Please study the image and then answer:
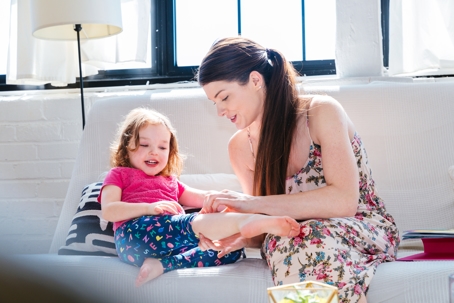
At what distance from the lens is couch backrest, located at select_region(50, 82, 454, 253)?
1.95 metres

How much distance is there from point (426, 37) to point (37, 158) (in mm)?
1934

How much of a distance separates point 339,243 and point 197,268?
38 centimetres

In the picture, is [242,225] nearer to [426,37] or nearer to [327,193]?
[327,193]

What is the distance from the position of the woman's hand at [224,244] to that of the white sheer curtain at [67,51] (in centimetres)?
146

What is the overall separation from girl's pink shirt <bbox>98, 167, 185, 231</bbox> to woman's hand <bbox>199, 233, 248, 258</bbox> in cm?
32

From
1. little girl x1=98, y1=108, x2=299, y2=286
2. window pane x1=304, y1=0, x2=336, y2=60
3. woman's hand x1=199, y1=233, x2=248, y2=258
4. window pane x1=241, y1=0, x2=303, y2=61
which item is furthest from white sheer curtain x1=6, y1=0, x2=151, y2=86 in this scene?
woman's hand x1=199, y1=233, x2=248, y2=258

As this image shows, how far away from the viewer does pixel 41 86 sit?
3043 millimetres

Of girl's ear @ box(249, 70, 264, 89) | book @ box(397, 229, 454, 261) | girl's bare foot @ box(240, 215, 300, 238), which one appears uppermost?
girl's ear @ box(249, 70, 264, 89)

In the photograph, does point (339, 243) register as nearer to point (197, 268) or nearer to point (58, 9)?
point (197, 268)

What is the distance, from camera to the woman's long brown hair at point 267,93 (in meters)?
1.58

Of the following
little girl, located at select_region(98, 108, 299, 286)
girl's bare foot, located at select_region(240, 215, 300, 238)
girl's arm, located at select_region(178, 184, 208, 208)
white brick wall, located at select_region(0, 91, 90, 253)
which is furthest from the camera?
white brick wall, located at select_region(0, 91, 90, 253)

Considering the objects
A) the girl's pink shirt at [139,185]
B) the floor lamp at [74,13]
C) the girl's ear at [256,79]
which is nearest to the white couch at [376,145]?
the girl's pink shirt at [139,185]

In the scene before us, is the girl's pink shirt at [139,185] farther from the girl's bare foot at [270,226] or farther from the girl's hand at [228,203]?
the girl's bare foot at [270,226]

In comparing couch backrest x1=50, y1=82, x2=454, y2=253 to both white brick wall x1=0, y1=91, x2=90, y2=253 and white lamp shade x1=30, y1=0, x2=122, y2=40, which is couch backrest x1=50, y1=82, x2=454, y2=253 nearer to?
white lamp shade x1=30, y1=0, x2=122, y2=40
